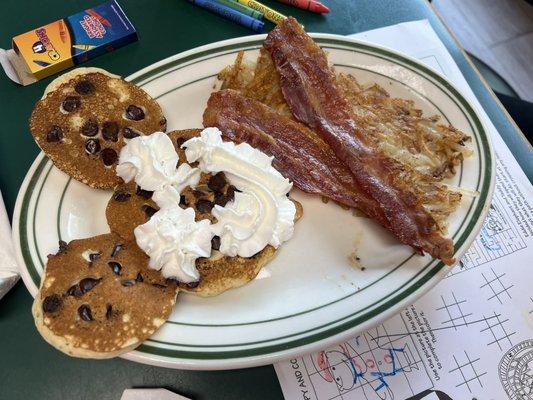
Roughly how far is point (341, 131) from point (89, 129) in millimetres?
649

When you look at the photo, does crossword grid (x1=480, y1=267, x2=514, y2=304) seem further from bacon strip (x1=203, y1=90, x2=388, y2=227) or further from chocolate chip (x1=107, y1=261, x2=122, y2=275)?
chocolate chip (x1=107, y1=261, x2=122, y2=275)

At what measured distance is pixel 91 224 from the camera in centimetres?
123

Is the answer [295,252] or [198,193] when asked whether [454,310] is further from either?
[198,193]

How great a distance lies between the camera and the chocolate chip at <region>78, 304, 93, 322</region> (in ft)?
3.34

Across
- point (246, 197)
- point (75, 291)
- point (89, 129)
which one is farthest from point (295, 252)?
point (89, 129)

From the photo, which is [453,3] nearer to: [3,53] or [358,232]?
[358,232]

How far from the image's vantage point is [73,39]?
156 cm

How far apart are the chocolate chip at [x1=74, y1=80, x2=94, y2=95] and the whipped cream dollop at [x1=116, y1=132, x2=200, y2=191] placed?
0.67 ft


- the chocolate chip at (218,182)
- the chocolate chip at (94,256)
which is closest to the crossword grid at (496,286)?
the chocolate chip at (218,182)

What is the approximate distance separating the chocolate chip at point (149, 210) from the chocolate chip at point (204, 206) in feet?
0.35

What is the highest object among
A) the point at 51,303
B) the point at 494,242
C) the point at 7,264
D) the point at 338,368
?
the point at 494,242

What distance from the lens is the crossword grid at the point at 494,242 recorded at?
132cm

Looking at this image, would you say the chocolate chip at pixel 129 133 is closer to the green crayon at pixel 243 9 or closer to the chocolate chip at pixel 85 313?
the chocolate chip at pixel 85 313

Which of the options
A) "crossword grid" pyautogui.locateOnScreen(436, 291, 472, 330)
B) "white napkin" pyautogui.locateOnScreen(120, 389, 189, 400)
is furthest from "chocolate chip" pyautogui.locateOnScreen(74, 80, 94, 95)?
"crossword grid" pyautogui.locateOnScreen(436, 291, 472, 330)
